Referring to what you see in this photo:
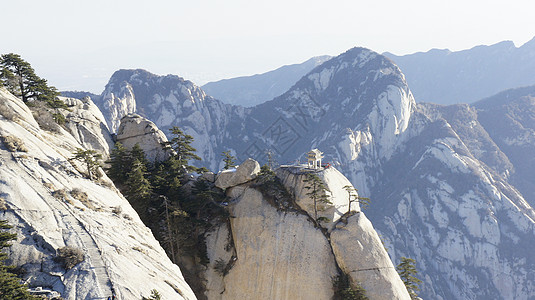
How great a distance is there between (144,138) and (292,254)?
3093 centimetres

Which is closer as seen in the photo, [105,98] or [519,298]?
[519,298]

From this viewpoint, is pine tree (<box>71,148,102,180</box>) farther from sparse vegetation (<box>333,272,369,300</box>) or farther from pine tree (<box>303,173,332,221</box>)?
sparse vegetation (<box>333,272,369,300</box>)

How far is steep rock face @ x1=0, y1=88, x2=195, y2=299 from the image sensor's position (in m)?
21.6

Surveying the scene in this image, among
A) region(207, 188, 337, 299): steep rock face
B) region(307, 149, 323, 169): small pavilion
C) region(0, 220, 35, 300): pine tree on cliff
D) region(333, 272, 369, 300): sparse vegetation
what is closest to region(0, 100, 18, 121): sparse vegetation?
region(0, 220, 35, 300): pine tree on cliff

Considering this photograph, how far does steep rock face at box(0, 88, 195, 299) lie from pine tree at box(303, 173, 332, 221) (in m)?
22.0

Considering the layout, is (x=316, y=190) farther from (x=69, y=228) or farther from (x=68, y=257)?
(x=68, y=257)

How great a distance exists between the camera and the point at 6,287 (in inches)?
713

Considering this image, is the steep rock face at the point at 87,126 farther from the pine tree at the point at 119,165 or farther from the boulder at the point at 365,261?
the boulder at the point at 365,261

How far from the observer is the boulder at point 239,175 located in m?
49.8

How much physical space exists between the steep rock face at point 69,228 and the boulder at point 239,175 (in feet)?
62.2

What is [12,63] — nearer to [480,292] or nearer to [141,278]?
[141,278]

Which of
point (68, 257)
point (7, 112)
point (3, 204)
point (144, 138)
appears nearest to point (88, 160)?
point (7, 112)

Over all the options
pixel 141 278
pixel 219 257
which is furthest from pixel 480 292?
pixel 141 278

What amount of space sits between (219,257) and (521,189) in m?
181
